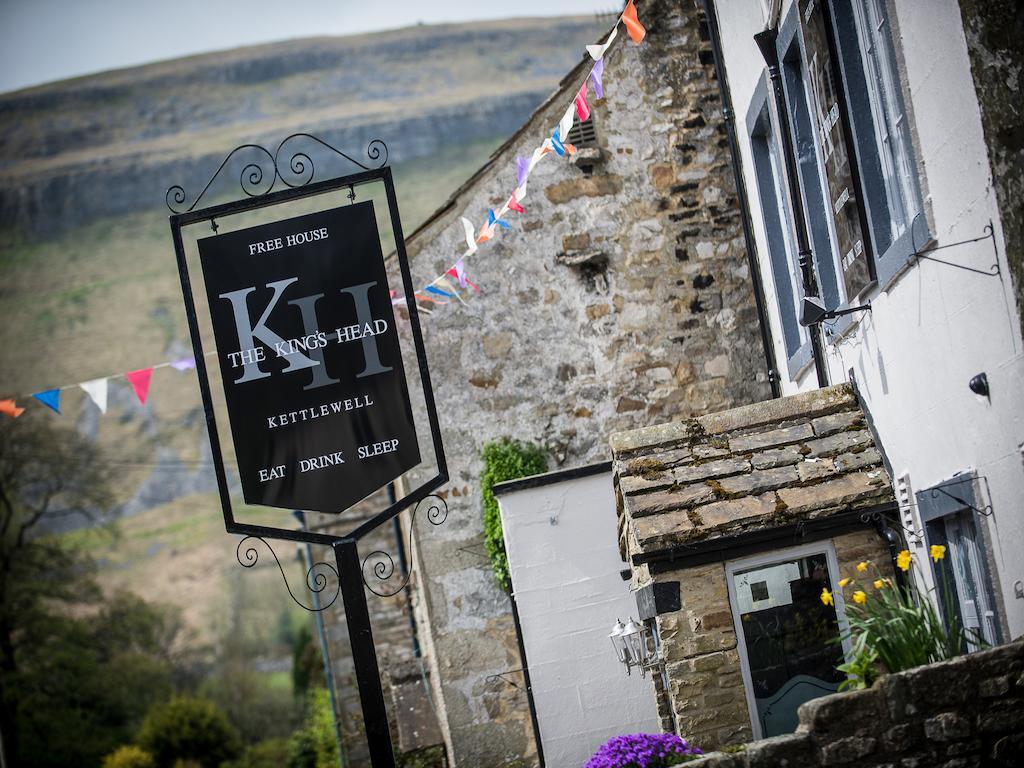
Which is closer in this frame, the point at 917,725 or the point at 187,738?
the point at 917,725

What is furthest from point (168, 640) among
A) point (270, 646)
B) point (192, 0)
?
point (192, 0)

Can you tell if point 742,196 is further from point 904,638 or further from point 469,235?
point 904,638

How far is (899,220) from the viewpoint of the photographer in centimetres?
596

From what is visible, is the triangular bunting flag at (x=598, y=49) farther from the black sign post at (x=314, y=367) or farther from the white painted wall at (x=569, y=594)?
the white painted wall at (x=569, y=594)

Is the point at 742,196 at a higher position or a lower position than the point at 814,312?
higher

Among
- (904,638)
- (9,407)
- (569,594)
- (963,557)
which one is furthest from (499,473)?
(904,638)

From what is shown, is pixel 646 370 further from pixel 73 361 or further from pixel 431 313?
pixel 73 361

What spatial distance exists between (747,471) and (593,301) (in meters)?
3.99

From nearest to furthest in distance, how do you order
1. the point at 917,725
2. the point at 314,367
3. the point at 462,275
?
the point at 917,725 < the point at 314,367 < the point at 462,275

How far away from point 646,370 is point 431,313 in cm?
206

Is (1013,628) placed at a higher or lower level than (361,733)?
higher

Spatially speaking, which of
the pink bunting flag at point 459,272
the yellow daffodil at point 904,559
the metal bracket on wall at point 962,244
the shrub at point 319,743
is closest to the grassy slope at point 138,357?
the shrub at point 319,743

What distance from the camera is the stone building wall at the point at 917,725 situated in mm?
4844

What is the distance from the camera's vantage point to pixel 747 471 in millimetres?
7312
